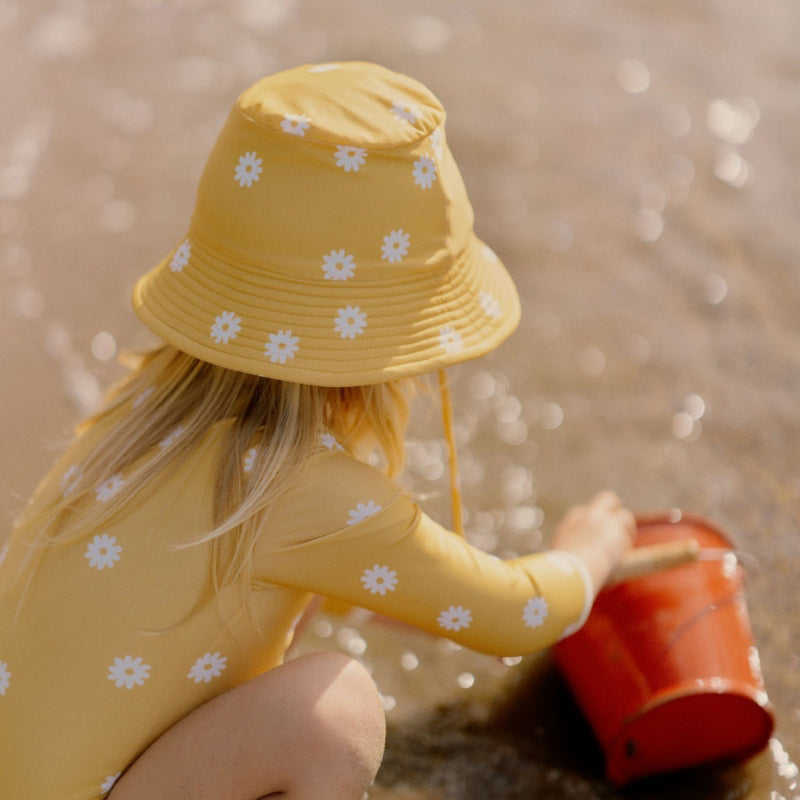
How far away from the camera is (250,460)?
1.27m

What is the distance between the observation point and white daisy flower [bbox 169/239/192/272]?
4.29ft

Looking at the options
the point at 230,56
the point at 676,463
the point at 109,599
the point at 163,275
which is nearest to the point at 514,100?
the point at 230,56

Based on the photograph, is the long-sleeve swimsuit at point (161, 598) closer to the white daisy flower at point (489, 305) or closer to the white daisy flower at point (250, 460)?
the white daisy flower at point (250, 460)

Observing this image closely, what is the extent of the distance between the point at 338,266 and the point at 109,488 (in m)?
0.39

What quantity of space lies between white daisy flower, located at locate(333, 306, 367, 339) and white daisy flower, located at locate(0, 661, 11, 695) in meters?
0.58

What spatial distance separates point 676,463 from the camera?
7.35 feet


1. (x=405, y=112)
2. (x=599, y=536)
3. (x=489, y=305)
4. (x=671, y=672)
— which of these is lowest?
(x=671, y=672)

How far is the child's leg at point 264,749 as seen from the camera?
127 cm

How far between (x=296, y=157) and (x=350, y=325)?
0.20m

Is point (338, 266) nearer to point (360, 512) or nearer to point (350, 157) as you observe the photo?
point (350, 157)

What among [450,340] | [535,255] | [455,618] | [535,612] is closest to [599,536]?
[535,612]

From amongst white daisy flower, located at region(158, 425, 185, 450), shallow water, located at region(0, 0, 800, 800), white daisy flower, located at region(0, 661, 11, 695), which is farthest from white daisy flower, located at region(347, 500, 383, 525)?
shallow water, located at region(0, 0, 800, 800)

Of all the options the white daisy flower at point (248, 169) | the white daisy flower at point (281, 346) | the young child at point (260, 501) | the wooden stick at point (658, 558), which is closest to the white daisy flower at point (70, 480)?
the young child at point (260, 501)

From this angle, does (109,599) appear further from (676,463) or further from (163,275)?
(676,463)
